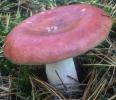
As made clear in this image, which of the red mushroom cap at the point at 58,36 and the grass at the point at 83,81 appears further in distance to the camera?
the grass at the point at 83,81

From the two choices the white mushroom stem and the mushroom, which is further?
the white mushroom stem

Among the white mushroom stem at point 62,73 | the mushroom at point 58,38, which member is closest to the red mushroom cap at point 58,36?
the mushroom at point 58,38

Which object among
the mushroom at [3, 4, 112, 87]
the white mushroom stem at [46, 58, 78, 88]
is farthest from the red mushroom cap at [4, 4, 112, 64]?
the white mushroom stem at [46, 58, 78, 88]

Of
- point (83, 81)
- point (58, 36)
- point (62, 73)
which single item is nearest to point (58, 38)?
point (58, 36)

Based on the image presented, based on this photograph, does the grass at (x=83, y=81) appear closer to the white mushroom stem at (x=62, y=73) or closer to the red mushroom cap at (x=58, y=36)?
the white mushroom stem at (x=62, y=73)

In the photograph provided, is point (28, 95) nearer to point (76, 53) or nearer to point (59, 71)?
point (59, 71)

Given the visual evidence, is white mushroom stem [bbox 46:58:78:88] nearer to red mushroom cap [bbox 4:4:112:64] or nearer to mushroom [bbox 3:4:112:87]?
mushroom [bbox 3:4:112:87]

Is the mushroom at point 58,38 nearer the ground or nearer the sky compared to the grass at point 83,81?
nearer the sky
